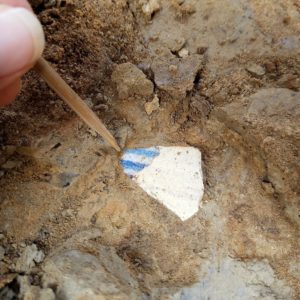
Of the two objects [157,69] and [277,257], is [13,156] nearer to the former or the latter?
[157,69]

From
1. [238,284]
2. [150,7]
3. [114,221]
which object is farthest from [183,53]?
[238,284]

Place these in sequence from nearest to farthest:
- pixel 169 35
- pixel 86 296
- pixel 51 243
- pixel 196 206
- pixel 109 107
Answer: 1. pixel 86 296
2. pixel 51 243
3. pixel 196 206
4. pixel 109 107
5. pixel 169 35

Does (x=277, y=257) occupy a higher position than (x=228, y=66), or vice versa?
(x=228, y=66)

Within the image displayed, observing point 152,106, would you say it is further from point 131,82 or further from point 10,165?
point 10,165

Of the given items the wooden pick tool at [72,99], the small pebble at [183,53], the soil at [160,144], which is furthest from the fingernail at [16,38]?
the small pebble at [183,53]

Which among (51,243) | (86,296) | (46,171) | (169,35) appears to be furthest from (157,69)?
(86,296)

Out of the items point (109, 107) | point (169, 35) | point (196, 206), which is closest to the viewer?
point (196, 206)

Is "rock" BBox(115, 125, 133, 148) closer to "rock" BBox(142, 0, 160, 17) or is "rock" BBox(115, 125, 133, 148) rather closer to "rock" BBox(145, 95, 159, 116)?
"rock" BBox(145, 95, 159, 116)
